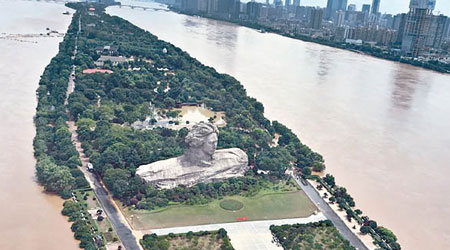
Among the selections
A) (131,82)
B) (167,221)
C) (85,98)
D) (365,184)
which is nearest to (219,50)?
(131,82)

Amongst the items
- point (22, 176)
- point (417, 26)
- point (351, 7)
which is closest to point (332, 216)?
point (22, 176)

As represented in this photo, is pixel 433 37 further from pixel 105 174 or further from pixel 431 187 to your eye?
pixel 105 174

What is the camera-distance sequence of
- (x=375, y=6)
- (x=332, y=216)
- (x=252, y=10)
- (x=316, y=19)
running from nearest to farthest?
(x=332, y=216) < (x=316, y=19) < (x=252, y=10) < (x=375, y=6)

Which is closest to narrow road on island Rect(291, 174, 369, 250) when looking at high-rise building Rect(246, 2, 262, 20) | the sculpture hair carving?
the sculpture hair carving

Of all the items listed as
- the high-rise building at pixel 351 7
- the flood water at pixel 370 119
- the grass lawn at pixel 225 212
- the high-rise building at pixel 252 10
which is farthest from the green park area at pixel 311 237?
the high-rise building at pixel 351 7

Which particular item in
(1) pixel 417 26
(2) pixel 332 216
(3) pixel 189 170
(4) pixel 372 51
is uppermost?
(1) pixel 417 26

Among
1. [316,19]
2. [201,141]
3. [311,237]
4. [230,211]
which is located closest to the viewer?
[311,237]

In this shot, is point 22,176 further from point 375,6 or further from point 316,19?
point 375,6
